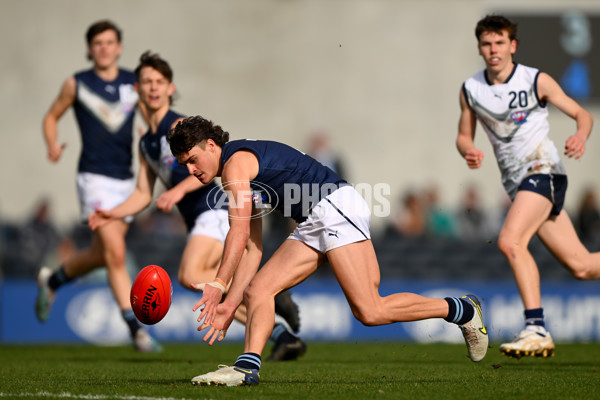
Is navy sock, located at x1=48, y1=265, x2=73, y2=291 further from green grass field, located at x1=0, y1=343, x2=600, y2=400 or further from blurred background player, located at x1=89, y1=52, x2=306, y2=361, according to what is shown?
blurred background player, located at x1=89, y1=52, x2=306, y2=361

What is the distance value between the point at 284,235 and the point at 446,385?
7628 millimetres

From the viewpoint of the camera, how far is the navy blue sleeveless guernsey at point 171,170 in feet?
24.8

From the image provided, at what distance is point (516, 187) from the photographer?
7.22 m

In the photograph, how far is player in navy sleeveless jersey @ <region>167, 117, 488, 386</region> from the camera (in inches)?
208

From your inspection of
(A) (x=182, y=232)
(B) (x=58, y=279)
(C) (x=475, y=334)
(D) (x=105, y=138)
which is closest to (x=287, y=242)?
(C) (x=475, y=334)

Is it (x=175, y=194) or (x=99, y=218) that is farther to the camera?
(x=99, y=218)

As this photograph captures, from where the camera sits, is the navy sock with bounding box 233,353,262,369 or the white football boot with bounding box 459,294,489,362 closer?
the navy sock with bounding box 233,353,262,369

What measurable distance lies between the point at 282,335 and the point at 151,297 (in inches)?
82.2

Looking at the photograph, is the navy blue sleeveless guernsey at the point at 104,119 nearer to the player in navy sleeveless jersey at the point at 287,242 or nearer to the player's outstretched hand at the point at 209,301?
the player in navy sleeveless jersey at the point at 287,242

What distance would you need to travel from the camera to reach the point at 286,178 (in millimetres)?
5555

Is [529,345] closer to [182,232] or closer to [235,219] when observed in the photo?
[235,219]

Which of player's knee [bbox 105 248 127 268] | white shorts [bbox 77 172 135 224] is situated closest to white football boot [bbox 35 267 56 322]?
white shorts [bbox 77 172 135 224]

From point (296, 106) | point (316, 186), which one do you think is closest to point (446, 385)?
point (316, 186)

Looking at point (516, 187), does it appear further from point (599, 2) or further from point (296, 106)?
point (599, 2)
